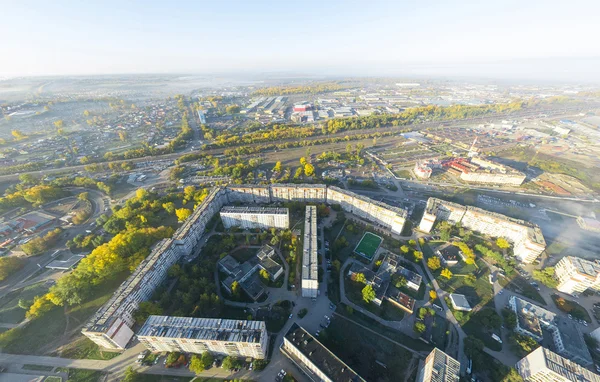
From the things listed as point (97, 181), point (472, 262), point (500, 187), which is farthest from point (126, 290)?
point (500, 187)

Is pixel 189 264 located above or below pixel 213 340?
below

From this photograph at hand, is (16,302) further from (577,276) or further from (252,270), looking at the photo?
(577,276)

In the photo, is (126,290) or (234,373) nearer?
(234,373)

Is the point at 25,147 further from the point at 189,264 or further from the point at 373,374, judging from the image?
the point at 373,374

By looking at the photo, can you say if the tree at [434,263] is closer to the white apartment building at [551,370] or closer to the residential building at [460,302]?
the residential building at [460,302]

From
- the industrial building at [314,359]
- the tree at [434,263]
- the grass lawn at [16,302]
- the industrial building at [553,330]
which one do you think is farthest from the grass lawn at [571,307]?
the grass lawn at [16,302]

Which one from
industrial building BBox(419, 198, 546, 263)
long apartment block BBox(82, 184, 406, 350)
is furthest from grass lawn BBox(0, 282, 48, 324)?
industrial building BBox(419, 198, 546, 263)
